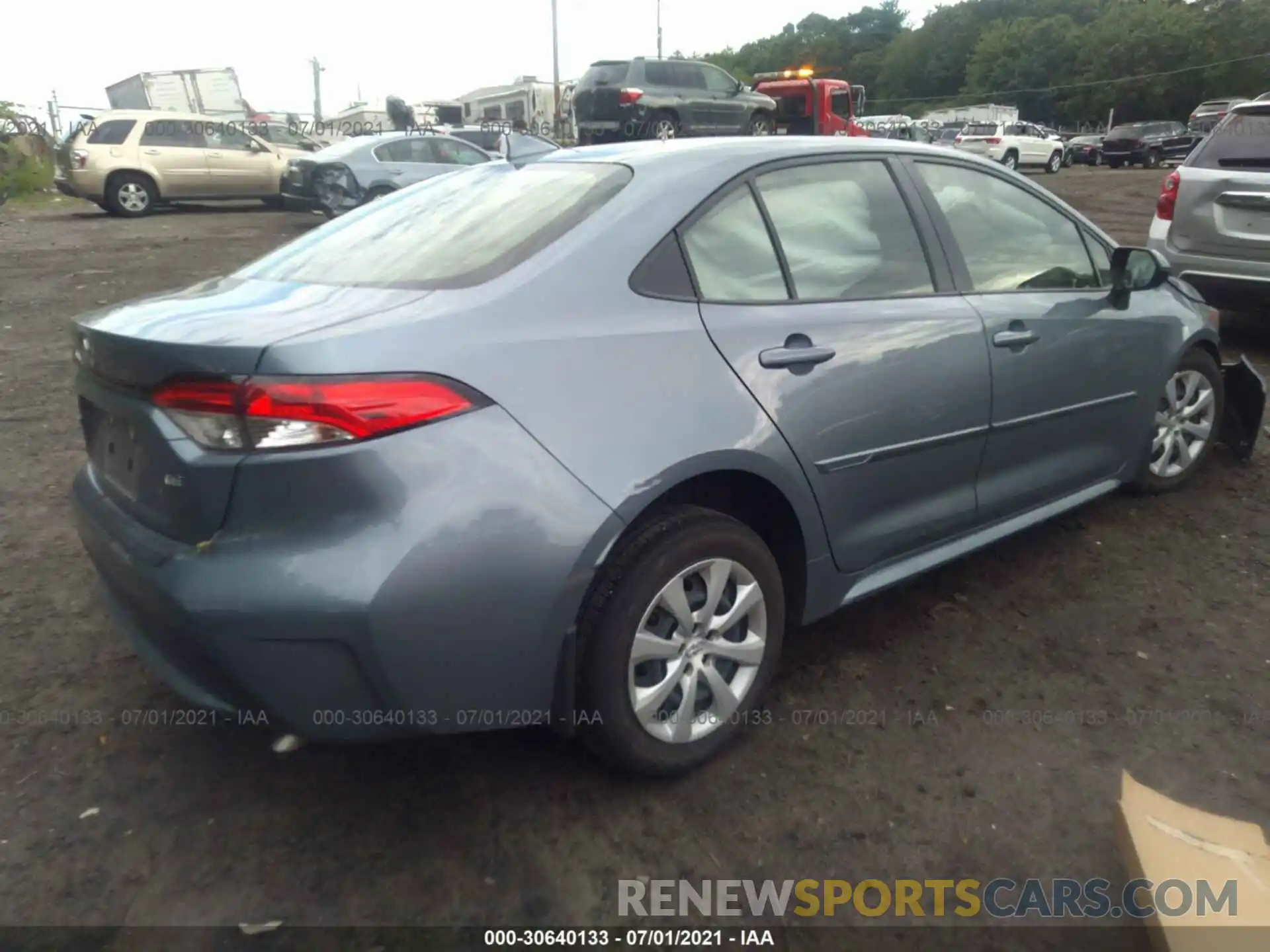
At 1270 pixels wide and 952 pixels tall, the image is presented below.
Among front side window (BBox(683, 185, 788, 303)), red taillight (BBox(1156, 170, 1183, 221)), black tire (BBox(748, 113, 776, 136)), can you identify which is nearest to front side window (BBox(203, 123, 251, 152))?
black tire (BBox(748, 113, 776, 136))

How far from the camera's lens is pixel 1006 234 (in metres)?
3.48

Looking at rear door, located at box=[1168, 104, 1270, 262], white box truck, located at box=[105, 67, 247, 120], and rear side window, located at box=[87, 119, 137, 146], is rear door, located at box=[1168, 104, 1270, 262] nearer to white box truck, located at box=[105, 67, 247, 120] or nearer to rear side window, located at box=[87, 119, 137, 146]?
rear side window, located at box=[87, 119, 137, 146]

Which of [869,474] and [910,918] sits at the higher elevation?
[869,474]

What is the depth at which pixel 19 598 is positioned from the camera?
352 cm

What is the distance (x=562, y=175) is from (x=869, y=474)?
1.20m

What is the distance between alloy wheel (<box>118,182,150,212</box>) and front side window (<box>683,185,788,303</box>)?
55.6 feet

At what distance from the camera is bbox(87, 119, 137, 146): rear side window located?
1630cm

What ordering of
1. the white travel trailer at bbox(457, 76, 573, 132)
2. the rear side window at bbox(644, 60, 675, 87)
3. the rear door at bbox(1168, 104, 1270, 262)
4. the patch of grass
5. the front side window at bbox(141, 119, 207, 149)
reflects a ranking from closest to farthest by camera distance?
1. the rear door at bbox(1168, 104, 1270, 262)
2. the front side window at bbox(141, 119, 207, 149)
3. the rear side window at bbox(644, 60, 675, 87)
4. the patch of grass
5. the white travel trailer at bbox(457, 76, 573, 132)

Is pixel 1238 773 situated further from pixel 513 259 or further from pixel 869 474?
pixel 513 259

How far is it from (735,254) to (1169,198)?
524 cm

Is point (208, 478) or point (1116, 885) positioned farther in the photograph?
point (1116, 885)

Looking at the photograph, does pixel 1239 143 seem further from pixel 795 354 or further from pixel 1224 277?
pixel 795 354

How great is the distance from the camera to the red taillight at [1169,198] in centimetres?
659

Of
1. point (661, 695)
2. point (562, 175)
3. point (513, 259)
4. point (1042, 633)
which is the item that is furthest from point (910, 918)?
point (562, 175)
